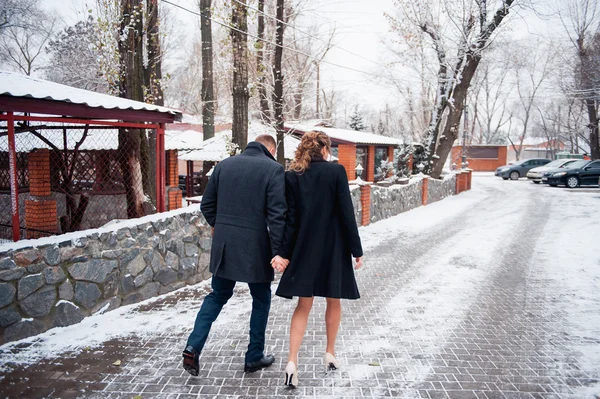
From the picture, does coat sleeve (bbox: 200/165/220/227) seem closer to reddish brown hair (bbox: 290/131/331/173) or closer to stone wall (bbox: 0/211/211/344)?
reddish brown hair (bbox: 290/131/331/173)

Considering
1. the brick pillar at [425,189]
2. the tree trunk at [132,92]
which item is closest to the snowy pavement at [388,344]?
the tree trunk at [132,92]

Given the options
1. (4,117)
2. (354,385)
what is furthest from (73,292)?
(354,385)

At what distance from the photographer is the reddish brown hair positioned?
3361 millimetres

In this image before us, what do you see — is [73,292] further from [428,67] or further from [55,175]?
[428,67]

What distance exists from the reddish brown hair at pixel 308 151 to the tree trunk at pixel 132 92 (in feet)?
16.7

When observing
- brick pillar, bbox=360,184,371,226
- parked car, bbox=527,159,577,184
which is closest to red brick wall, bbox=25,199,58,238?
brick pillar, bbox=360,184,371,226

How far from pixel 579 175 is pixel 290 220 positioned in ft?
78.9

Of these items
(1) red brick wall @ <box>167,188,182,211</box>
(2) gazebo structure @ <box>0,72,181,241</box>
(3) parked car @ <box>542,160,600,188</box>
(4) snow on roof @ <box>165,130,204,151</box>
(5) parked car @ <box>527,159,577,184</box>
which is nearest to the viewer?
(2) gazebo structure @ <box>0,72,181,241</box>

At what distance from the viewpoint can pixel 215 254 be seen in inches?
135

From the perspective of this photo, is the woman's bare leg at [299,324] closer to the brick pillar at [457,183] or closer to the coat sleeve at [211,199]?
the coat sleeve at [211,199]

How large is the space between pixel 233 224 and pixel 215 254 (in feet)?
0.87

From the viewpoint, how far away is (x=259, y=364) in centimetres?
363

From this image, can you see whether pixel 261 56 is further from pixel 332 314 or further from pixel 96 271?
pixel 332 314

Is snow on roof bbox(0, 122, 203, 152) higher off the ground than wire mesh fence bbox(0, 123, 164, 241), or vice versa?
snow on roof bbox(0, 122, 203, 152)
